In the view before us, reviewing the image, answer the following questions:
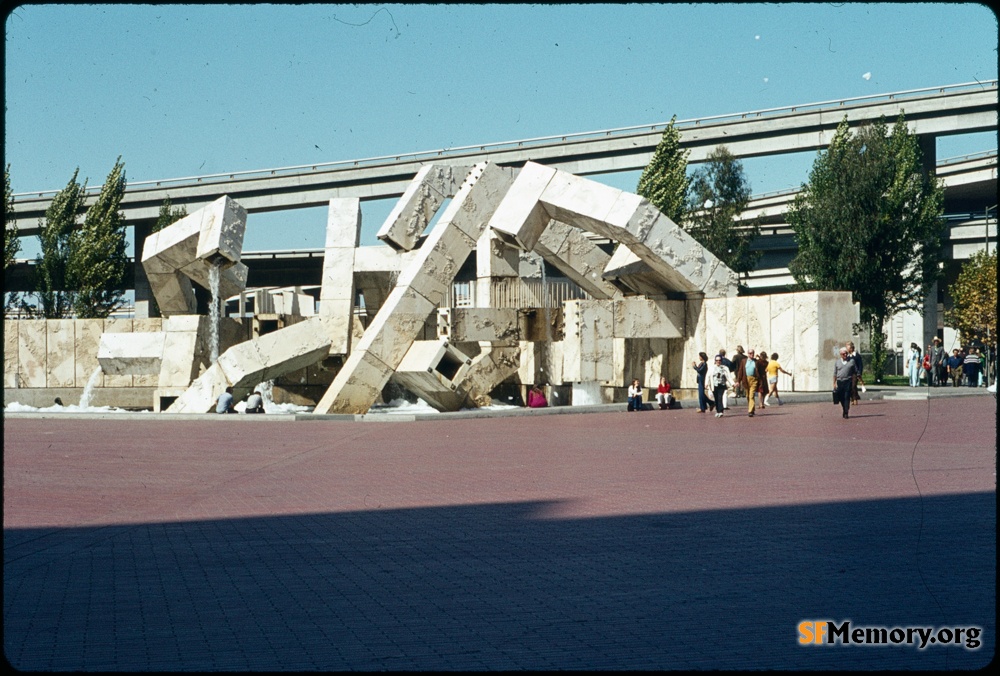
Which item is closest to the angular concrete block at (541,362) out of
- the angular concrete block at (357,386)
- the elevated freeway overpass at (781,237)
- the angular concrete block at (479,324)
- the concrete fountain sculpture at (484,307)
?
the concrete fountain sculpture at (484,307)

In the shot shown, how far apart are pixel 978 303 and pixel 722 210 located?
1540 cm

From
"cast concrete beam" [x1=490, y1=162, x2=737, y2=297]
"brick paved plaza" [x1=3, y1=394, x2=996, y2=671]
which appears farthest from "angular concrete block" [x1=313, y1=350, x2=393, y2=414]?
"brick paved plaza" [x1=3, y1=394, x2=996, y2=671]

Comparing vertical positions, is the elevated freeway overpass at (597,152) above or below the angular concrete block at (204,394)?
above

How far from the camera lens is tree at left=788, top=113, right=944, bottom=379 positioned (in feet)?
130

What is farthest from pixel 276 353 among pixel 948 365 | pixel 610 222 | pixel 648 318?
pixel 948 365

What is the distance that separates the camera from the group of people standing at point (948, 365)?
33094mm

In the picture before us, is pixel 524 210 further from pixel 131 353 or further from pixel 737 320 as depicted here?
pixel 131 353

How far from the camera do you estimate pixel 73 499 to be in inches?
458

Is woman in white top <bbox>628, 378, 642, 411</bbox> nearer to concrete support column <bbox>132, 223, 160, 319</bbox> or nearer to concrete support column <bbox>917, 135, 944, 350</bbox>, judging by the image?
concrete support column <bbox>917, 135, 944, 350</bbox>

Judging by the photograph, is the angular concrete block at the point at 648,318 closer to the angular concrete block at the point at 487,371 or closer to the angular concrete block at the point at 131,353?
the angular concrete block at the point at 487,371

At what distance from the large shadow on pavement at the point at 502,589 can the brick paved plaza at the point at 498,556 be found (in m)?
0.03

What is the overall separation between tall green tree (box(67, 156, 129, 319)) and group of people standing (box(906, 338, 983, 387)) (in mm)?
32644

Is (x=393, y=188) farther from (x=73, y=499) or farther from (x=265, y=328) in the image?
(x=73, y=499)

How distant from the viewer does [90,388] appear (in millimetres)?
33406
